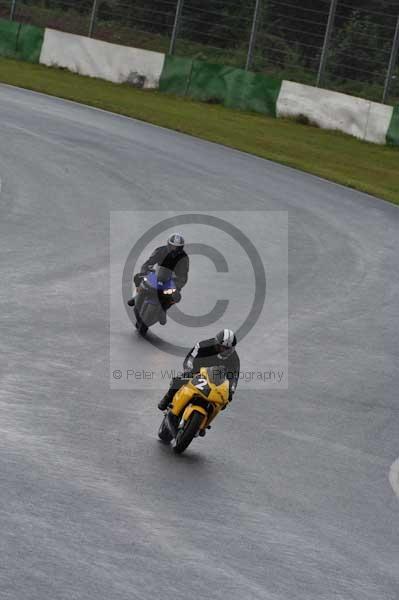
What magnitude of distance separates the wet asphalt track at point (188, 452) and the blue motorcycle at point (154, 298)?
61cm

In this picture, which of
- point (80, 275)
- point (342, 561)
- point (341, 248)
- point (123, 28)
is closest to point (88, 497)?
point (342, 561)

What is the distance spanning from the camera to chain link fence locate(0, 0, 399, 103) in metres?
39.4

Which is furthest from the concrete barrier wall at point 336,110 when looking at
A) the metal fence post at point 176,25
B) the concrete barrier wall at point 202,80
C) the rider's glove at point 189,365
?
the rider's glove at point 189,365

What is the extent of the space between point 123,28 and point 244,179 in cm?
1910

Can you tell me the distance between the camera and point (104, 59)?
138ft

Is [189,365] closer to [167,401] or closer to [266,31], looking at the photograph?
[167,401]

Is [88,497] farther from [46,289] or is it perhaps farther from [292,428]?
[46,289]

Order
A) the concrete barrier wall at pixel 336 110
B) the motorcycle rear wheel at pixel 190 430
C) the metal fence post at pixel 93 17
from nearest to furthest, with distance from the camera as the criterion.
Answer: the motorcycle rear wheel at pixel 190 430, the concrete barrier wall at pixel 336 110, the metal fence post at pixel 93 17

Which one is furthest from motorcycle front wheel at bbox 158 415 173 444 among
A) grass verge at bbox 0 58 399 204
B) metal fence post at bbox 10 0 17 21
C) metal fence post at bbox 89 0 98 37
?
metal fence post at bbox 10 0 17 21

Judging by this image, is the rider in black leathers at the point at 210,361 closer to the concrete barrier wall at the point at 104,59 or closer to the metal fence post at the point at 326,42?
the metal fence post at the point at 326,42

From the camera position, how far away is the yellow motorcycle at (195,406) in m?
10.7

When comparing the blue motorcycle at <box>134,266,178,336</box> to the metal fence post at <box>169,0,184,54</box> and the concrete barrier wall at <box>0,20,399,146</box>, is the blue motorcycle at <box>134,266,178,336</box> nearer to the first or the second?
the concrete barrier wall at <box>0,20,399,146</box>

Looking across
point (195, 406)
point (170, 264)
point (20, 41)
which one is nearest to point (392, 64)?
point (20, 41)

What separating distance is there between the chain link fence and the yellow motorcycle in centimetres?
2970
